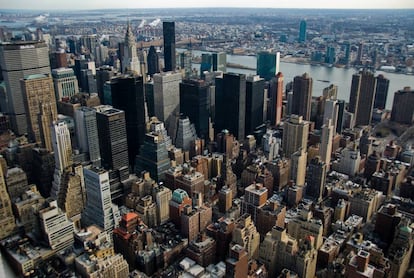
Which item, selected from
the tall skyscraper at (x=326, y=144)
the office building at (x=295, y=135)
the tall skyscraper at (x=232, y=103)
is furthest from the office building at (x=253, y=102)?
the tall skyscraper at (x=326, y=144)

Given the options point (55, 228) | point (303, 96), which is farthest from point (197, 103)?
point (55, 228)

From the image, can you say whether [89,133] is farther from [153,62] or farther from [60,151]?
[153,62]

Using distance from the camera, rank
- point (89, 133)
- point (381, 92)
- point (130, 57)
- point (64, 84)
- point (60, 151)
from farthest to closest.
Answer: point (130, 57)
point (381, 92)
point (64, 84)
point (89, 133)
point (60, 151)

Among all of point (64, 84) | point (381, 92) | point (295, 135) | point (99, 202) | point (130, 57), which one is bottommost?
point (99, 202)

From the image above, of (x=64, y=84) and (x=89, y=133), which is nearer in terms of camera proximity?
(x=89, y=133)

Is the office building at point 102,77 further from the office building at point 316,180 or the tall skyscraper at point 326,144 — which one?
the office building at point 316,180

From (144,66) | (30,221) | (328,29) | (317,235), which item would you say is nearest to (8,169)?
(30,221)

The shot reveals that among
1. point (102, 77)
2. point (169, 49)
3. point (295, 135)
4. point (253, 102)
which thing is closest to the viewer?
point (295, 135)

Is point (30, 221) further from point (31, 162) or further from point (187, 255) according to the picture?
point (187, 255)
